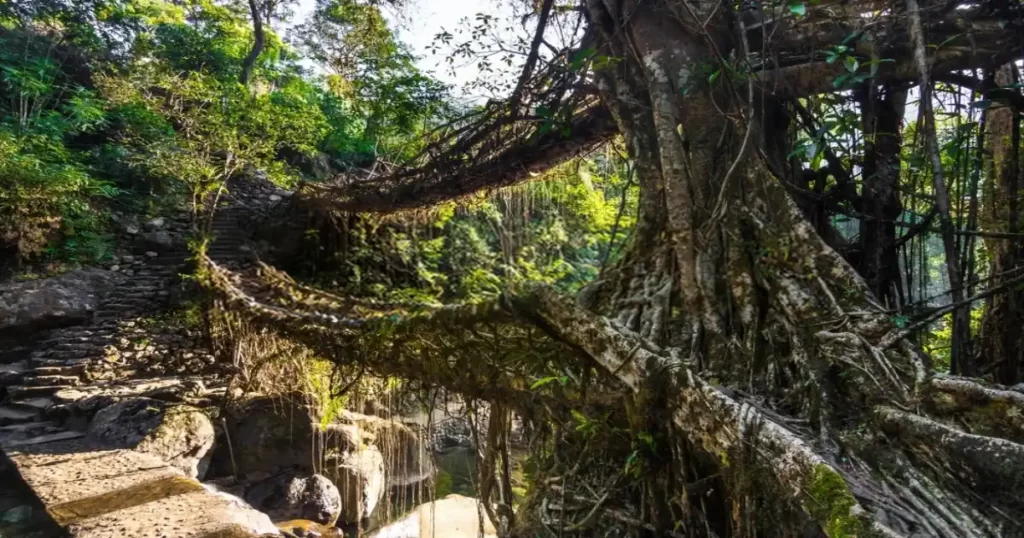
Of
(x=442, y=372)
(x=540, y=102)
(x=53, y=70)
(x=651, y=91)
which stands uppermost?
(x=53, y=70)

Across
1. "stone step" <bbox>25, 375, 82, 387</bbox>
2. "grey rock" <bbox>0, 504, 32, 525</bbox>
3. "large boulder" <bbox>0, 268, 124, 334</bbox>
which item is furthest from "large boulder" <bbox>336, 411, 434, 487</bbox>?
"large boulder" <bbox>0, 268, 124, 334</bbox>

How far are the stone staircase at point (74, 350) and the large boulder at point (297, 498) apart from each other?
1.81m

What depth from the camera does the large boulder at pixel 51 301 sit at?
265 inches

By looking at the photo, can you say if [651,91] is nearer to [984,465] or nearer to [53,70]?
[984,465]

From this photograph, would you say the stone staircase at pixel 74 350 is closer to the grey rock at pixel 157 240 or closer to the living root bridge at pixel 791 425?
the grey rock at pixel 157 240

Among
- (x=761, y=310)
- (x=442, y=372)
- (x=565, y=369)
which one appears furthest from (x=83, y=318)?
(x=761, y=310)

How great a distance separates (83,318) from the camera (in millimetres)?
7297

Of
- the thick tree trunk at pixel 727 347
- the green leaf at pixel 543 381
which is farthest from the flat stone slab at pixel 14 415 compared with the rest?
the green leaf at pixel 543 381

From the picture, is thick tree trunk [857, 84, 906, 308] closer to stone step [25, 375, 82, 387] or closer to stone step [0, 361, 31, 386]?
stone step [25, 375, 82, 387]

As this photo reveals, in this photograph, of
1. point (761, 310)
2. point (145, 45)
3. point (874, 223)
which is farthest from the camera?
point (145, 45)

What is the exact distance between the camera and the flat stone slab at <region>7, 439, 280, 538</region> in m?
3.25

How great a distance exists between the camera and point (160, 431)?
4.88 metres

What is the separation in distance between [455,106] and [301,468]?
409cm

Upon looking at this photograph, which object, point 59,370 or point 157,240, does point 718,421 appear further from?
point 157,240
